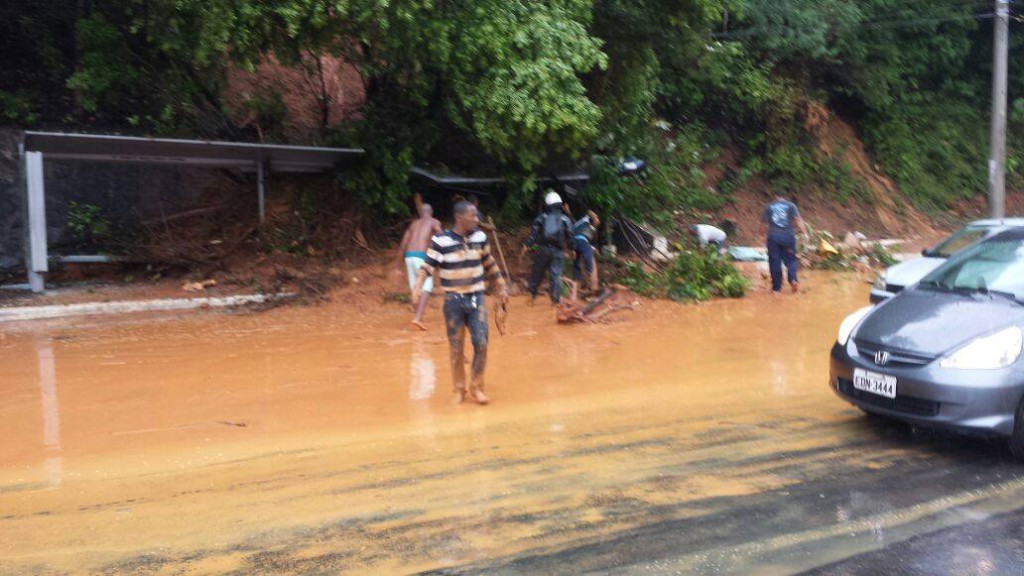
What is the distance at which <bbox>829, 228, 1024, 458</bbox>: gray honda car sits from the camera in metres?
5.68

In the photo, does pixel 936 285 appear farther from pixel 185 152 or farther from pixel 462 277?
pixel 185 152

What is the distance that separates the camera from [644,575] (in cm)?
425

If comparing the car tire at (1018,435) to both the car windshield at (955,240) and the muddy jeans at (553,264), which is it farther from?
the muddy jeans at (553,264)

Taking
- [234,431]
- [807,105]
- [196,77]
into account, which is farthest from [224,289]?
[807,105]

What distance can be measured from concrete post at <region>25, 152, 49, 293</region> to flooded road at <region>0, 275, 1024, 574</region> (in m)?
2.83

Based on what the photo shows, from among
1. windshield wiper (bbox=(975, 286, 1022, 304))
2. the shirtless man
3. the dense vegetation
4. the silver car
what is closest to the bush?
the dense vegetation

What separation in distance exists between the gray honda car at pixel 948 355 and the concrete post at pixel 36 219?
10.5 meters

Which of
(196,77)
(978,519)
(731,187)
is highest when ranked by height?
(196,77)

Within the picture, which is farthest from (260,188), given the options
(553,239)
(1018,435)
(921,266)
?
(1018,435)

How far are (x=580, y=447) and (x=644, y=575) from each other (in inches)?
83.0

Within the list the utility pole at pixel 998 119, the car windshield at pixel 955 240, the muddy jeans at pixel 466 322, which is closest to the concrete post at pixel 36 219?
the muddy jeans at pixel 466 322

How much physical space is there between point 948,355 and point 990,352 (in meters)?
0.26

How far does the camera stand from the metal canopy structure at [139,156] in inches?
470

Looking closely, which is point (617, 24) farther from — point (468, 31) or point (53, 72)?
point (53, 72)
